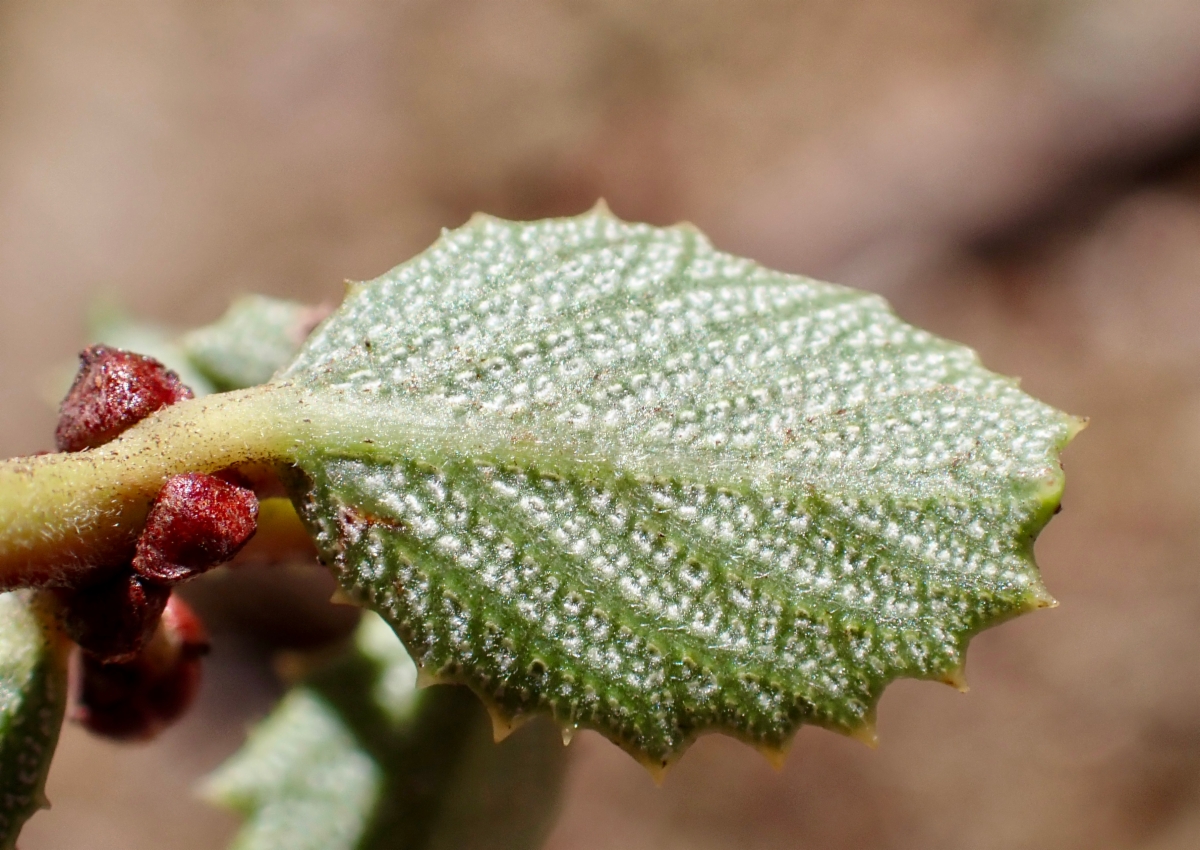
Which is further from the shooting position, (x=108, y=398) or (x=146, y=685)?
(x=146, y=685)

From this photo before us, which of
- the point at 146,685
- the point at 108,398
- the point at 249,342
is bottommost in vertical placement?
the point at 146,685

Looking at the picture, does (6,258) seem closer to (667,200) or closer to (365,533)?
(667,200)

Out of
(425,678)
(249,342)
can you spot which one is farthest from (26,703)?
(249,342)

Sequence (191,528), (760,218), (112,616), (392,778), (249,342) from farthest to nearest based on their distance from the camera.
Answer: (760,218) → (249,342) → (392,778) → (112,616) → (191,528)

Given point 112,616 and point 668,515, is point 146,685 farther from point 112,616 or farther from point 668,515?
point 668,515

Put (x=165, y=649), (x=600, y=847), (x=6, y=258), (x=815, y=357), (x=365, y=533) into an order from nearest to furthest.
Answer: (x=365, y=533) < (x=815, y=357) < (x=165, y=649) < (x=600, y=847) < (x=6, y=258)

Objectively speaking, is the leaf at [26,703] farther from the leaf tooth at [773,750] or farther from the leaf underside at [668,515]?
the leaf tooth at [773,750]

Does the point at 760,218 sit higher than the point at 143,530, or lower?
higher

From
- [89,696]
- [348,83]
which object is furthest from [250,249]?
[89,696]
